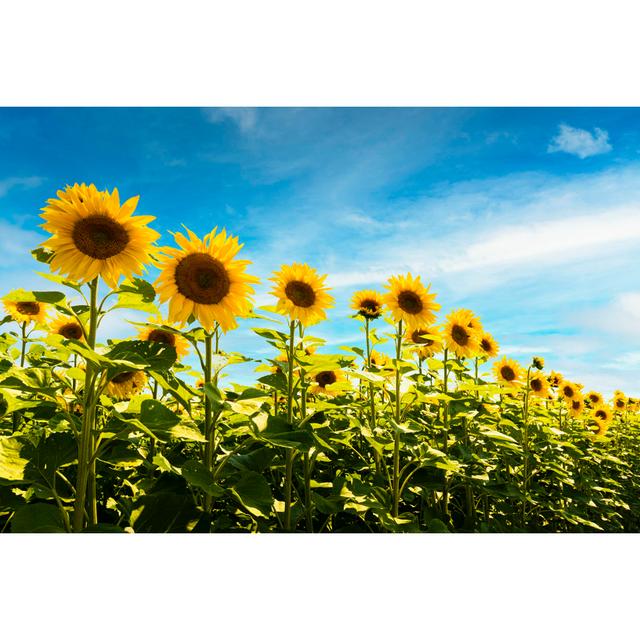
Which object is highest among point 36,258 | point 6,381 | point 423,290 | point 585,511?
point 423,290

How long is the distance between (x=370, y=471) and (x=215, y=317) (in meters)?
1.76

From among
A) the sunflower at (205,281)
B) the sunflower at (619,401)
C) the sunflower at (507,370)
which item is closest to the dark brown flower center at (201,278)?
the sunflower at (205,281)

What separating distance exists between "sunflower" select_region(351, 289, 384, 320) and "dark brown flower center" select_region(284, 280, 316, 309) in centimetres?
96

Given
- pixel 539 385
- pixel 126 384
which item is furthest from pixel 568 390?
pixel 126 384

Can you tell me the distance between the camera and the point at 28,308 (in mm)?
3846

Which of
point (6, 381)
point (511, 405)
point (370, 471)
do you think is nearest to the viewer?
point (6, 381)

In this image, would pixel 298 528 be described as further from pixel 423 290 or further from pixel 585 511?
pixel 585 511

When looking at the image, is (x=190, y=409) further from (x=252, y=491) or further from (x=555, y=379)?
(x=555, y=379)

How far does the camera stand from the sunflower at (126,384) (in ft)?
9.64

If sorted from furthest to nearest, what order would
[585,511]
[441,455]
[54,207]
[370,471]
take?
[585,511], [370,471], [441,455], [54,207]

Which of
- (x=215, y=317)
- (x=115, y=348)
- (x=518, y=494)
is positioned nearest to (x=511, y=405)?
(x=518, y=494)

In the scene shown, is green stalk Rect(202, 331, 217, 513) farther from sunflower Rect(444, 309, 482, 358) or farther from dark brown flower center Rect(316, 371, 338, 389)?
sunflower Rect(444, 309, 482, 358)

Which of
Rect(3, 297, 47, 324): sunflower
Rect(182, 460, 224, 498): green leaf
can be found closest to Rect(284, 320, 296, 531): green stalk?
Rect(182, 460, 224, 498): green leaf

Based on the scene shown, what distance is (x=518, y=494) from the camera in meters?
3.48
